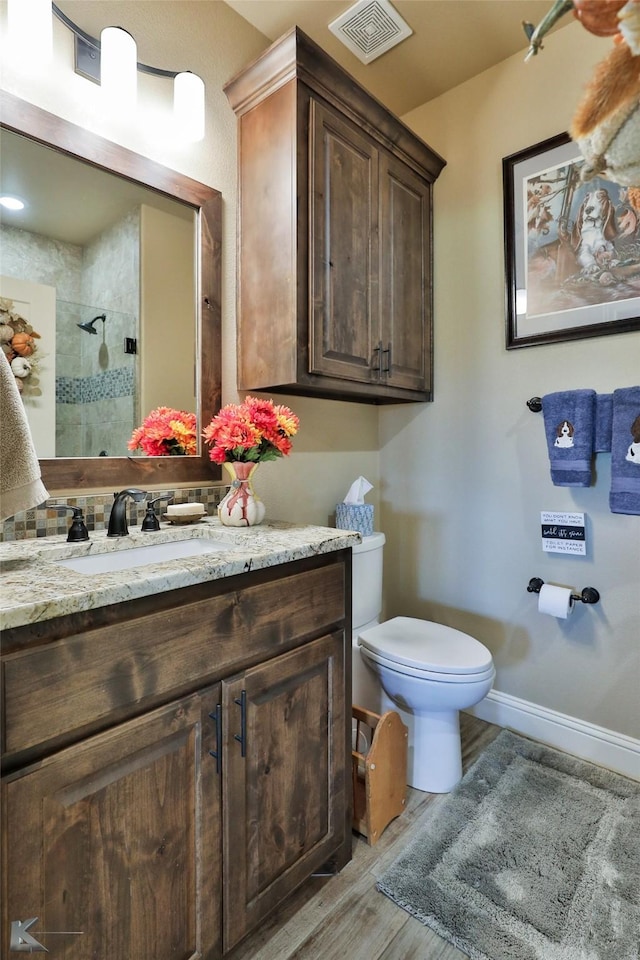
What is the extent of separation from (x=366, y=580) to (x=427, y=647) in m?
0.34

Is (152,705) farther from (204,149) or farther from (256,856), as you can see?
(204,149)

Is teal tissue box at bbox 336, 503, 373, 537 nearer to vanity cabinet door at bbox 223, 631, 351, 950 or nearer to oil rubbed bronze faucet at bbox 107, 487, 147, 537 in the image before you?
vanity cabinet door at bbox 223, 631, 351, 950

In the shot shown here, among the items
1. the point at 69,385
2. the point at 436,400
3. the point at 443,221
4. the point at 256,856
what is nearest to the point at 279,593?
the point at 256,856

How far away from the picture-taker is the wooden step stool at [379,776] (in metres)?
1.44

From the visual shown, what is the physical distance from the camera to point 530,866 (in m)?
1.36

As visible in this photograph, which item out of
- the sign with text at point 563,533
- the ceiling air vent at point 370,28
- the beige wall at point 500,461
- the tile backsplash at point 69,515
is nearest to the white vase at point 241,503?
the tile backsplash at point 69,515

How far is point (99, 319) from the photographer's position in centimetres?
142

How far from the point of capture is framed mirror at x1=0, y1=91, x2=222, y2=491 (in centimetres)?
131

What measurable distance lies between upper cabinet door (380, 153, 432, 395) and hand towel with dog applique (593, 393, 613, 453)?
708 mm

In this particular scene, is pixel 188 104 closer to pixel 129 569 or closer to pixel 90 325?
pixel 90 325

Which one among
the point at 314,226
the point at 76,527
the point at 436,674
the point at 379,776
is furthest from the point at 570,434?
the point at 76,527

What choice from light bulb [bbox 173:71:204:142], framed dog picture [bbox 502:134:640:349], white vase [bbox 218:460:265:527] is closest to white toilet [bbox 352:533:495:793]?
white vase [bbox 218:460:265:527]

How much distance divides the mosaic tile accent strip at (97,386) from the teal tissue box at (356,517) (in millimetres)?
961

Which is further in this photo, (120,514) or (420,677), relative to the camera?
(420,677)
